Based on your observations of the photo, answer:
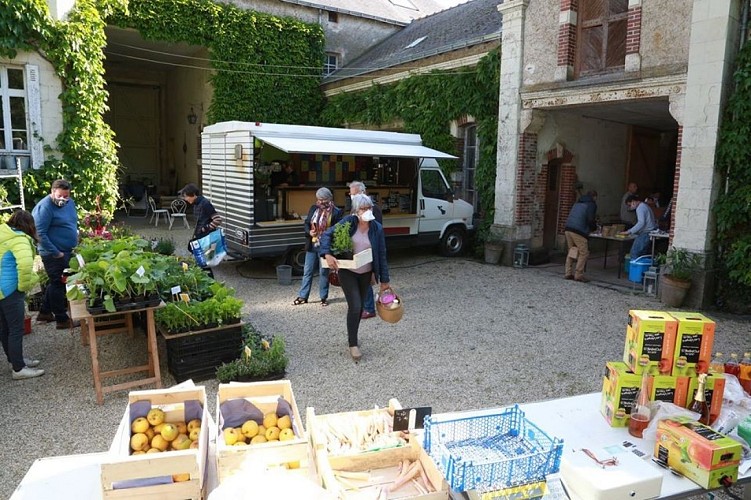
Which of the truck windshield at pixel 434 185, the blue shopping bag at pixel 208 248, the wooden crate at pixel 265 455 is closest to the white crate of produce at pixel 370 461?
the wooden crate at pixel 265 455

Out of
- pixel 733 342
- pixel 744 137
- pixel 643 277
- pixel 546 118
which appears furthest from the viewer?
pixel 546 118

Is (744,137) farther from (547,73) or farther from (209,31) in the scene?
(209,31)

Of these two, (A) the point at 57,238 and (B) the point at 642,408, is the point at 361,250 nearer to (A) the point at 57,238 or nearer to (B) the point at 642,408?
(B) the point at 642,408

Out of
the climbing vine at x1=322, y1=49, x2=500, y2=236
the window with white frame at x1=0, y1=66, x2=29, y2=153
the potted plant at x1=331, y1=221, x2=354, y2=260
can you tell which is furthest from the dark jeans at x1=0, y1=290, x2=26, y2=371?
the climbing vine at x1=322, y1=49, x2=500, y2=236

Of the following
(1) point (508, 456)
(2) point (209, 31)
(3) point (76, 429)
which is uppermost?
(2) point (209, 31)

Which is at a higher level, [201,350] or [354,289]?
[354,289]

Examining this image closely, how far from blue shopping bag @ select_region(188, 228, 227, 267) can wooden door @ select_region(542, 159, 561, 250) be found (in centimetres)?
835

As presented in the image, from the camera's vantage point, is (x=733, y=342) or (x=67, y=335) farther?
(x=733, y=342)

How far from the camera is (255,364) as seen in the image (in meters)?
5.13

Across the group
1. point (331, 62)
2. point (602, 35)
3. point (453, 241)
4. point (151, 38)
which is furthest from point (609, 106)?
point (151, 38)

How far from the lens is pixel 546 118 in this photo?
11711 mm

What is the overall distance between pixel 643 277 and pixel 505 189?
3.39 meters

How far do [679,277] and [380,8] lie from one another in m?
16.3

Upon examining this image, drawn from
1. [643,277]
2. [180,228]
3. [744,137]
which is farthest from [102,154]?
[744,137]
